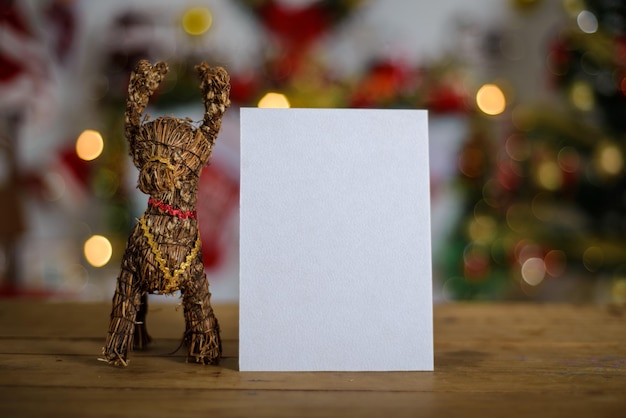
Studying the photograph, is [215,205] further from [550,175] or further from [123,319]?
[123,319]

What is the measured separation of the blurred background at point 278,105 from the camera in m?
2.05

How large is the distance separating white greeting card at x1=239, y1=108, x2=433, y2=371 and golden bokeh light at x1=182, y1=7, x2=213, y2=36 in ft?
5.35

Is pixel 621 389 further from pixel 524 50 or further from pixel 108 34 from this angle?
pixel 108 34

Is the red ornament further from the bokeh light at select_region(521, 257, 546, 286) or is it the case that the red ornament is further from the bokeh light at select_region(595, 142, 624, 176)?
the bokeh light at select_region(595, 142, 624, 176)

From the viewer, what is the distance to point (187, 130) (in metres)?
0.70

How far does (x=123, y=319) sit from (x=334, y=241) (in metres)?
0.27

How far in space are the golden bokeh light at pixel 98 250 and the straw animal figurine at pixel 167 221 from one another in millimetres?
1516

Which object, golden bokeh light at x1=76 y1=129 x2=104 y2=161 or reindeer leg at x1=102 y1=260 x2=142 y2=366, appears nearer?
reindeer leg at x1=102 y1=260 x2=142 y2=366

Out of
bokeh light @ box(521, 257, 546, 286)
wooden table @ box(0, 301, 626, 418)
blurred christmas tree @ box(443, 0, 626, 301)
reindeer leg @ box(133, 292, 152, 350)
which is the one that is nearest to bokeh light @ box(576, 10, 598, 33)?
blurred christmas tree @ box(443, 0, 626, 301)

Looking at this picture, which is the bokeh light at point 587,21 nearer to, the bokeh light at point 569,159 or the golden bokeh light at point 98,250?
the bokeh light at point 569,159

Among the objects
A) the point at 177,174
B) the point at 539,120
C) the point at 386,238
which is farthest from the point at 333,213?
the point at 539,120

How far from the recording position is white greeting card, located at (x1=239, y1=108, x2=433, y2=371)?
70cm

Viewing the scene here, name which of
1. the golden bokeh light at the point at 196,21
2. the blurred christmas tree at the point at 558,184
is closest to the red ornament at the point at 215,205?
the golden bokeh light at the point at 196,21

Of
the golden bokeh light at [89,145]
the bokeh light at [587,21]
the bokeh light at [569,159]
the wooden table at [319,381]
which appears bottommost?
the wooden table at [319,381]
